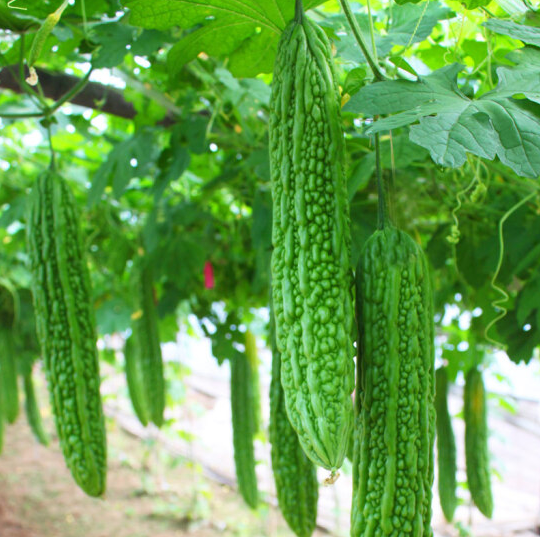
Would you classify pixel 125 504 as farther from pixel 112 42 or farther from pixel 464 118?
pixel 464 118

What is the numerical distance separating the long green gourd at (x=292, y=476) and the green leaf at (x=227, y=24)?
0.69 meters

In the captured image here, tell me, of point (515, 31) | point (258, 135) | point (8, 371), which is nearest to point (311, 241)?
point (515, 31)

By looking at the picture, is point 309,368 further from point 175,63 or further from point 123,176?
point 123,176

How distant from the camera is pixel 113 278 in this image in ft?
12.3

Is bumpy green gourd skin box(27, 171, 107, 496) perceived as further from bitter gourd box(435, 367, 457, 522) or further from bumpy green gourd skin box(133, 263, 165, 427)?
bitter gourd box(435, 367, 457, 522)

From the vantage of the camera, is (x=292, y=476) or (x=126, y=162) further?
(x=126, y=162)

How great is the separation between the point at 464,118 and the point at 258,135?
1314 millimetres

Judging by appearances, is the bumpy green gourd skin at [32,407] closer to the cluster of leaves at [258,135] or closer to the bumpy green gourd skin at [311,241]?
the cluster of leaves at [258,135]

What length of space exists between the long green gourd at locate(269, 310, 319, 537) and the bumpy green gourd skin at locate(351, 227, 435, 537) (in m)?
0.55

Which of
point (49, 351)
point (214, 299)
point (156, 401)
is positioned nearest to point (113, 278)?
point (214, 299)

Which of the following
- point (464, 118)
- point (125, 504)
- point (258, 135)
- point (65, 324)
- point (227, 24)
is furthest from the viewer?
point (125, 504)

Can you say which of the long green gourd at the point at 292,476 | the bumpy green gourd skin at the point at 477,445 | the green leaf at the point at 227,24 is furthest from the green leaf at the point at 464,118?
the bumpy green gourd skin at the point at 477,445

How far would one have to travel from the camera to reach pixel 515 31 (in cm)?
111

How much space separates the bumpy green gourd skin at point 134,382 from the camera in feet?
11.0
